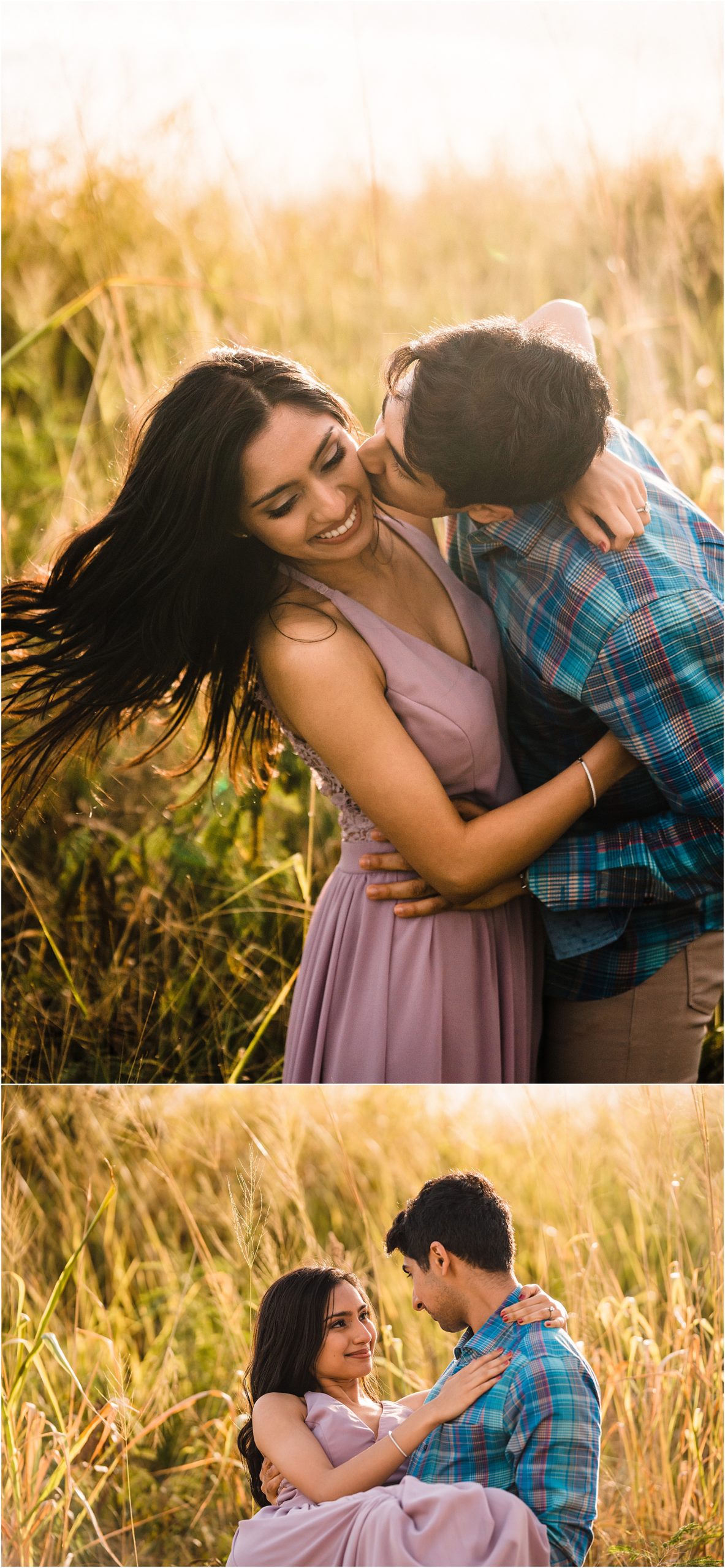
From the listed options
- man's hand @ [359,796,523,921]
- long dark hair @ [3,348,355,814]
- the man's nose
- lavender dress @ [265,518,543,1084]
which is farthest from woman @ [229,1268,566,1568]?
the man's nose

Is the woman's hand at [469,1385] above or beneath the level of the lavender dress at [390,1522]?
above

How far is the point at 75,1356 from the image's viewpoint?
1804mm

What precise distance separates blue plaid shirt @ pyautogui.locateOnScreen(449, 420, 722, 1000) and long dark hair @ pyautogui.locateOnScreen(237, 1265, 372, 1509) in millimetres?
562

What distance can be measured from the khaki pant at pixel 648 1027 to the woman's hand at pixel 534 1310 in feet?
1.03

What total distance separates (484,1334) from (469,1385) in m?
0.07

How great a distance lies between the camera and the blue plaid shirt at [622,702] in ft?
5.24

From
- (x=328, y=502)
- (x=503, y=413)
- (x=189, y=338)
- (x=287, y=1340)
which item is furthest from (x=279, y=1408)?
(x=189, y=338)

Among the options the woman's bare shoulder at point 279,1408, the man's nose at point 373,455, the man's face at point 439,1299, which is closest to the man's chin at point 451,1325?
the man's face at point 439,1299

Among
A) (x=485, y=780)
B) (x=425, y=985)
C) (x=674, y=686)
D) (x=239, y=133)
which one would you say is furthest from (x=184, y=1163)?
(x=239, y=133)

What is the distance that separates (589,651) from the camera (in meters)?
1.60

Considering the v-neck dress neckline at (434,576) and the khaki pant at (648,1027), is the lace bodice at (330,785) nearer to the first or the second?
the v-neck dress neckline at (434,576)

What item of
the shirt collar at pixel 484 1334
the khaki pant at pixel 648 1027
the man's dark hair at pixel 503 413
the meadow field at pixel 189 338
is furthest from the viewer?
the meadow field at pixel 189 338

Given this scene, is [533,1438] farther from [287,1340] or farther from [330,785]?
[330,785]

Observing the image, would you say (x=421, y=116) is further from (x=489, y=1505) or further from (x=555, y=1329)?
(x=489, y=1505)
